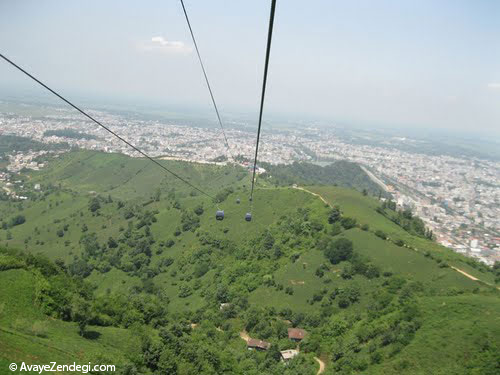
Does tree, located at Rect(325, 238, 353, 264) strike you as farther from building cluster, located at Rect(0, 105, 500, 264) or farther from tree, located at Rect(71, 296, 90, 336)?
building cluster, located at Rect(0, 105, 500, 264)

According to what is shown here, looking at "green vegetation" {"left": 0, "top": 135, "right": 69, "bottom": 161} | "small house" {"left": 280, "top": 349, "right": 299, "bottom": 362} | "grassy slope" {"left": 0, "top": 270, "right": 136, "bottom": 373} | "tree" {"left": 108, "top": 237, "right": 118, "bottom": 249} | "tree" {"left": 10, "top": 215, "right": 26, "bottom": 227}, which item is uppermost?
"grassy slope" {"left": 0, "top": 270, "right": 136, "bottom": 373}

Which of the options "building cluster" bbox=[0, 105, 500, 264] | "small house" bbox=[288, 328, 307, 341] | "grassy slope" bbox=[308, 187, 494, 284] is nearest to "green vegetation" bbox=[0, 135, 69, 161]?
"building cluster" bbox=[0, 105, 500, 264]

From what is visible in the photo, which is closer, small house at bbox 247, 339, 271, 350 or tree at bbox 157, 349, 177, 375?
tree at bbox 157, 349, 177, 375

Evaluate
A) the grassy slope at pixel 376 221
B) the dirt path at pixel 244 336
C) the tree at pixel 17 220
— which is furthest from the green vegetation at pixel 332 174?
the dirt path at pixel 244 336

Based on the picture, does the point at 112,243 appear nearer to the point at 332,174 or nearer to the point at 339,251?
the point at 339,251

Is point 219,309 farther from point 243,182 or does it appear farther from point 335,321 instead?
point 243,182

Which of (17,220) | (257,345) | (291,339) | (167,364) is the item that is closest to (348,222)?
(291,339)

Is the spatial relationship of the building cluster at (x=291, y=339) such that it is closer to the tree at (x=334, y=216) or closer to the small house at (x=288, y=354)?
the small house at (x=288, y=354)

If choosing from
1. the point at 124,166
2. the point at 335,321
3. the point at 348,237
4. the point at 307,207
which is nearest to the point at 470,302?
the point at 335,321

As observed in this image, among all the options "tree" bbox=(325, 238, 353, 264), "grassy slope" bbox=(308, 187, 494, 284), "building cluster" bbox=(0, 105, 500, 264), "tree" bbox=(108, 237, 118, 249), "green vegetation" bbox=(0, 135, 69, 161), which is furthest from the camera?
"green vegetation" bbox=(0, 135, 69, 161)
